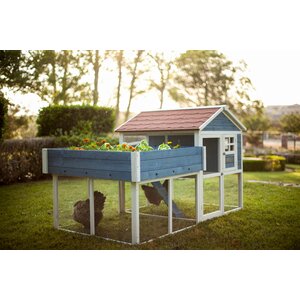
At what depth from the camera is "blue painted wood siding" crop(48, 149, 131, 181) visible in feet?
19.6

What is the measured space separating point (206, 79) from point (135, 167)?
1048cm

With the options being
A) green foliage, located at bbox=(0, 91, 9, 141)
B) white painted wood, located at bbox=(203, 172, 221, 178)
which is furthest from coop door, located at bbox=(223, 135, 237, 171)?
green foliage, located at bbox=(0, 91, 9, 141)

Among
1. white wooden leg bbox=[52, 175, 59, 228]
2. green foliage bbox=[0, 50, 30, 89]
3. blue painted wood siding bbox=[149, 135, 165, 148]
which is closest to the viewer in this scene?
white wooden leg bbox=[52, 175, 59, 228]

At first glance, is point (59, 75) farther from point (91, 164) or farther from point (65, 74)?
point (91, 164)

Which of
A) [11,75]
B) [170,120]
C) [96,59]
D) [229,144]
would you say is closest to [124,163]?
[170,120]

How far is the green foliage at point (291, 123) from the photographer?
8645mm

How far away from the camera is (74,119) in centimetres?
1309

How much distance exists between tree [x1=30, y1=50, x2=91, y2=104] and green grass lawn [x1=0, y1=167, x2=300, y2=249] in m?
2.44

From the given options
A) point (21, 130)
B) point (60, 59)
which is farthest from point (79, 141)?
point (60, 59)

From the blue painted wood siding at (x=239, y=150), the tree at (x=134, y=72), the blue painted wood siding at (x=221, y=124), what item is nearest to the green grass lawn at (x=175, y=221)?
the blue painted wood siding at (x=239, y=150)

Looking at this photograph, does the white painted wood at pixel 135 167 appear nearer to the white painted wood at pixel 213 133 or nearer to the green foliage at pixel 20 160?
the white painted wood at pixel 213 133

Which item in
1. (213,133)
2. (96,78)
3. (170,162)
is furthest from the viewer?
(96,78)

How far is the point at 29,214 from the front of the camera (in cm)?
788

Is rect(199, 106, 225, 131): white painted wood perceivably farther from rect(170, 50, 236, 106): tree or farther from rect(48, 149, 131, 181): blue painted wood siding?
rect(170, 50, 236, 106): tree
